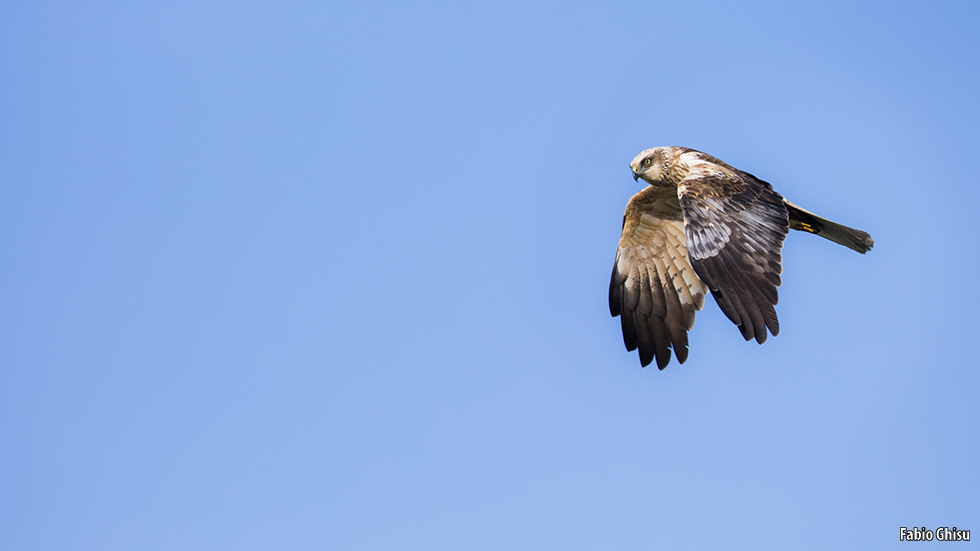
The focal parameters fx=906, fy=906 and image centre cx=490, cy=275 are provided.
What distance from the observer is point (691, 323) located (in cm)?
1262

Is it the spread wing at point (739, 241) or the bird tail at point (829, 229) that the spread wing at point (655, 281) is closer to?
the bird tail at point (829, 229)

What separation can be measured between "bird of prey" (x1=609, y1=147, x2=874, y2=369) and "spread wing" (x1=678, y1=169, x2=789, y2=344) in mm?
11

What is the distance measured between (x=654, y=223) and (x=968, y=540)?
19.9 feet

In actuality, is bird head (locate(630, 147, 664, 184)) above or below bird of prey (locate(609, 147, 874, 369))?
above

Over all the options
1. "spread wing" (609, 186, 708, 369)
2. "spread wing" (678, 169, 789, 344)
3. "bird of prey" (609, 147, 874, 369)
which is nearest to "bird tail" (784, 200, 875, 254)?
"bird of prey" (609, 147, 874, 369)

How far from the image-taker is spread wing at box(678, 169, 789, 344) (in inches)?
373

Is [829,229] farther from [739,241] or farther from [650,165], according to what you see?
[650,165]

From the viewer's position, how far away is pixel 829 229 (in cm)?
1168

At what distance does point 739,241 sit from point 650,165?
271 cm

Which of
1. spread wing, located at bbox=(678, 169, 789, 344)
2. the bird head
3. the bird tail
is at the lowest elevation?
spread wing, located at bbox=(678, 169, 789, 344)

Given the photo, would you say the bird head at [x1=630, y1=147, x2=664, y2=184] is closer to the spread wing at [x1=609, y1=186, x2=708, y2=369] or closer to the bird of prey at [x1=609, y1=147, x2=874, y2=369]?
the bird of prey at [x1=609, y1=147, x2=874, y2=369]

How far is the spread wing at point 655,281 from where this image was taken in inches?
495

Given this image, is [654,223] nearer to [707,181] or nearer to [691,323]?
[691,323]

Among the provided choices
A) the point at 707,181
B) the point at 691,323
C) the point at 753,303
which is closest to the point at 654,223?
the point at 691,323
